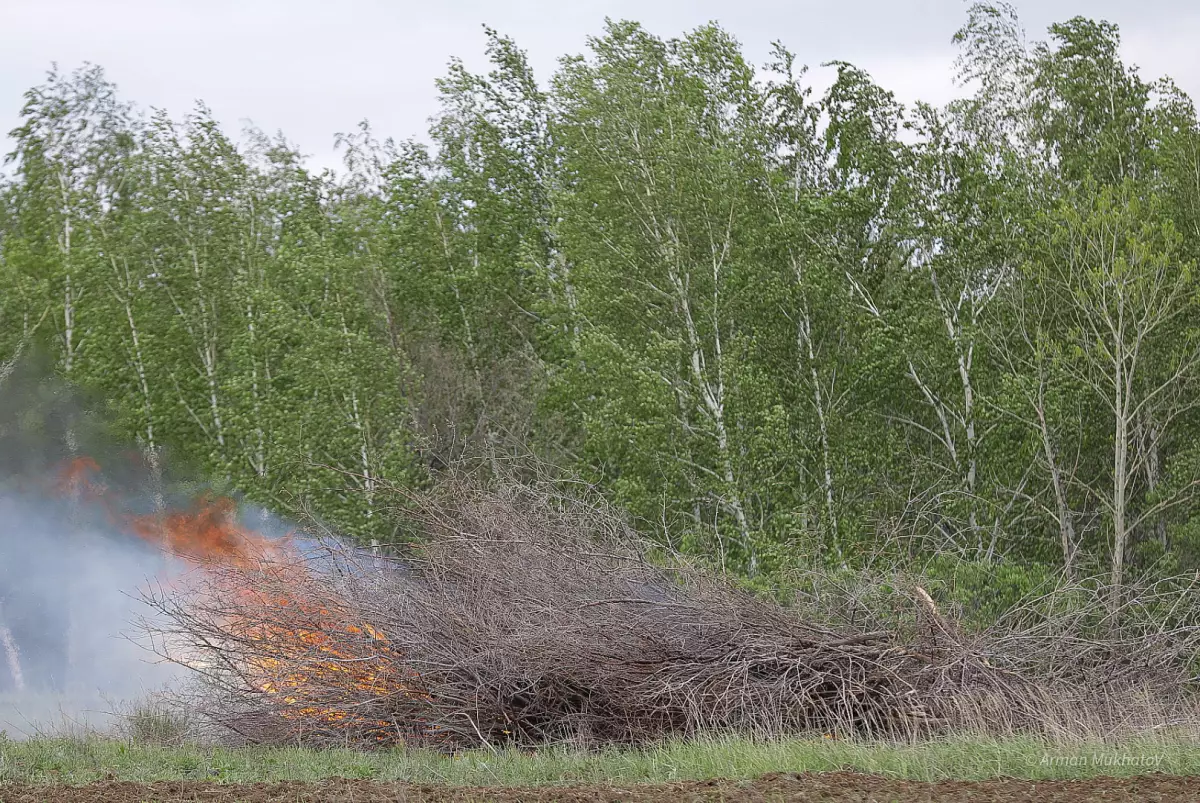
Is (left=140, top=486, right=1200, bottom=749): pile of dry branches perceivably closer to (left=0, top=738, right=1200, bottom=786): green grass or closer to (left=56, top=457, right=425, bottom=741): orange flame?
(left=56, top=457, right=425, bottom=741): orange flame

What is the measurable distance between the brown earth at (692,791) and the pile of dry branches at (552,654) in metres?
2.83

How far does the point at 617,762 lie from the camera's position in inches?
424

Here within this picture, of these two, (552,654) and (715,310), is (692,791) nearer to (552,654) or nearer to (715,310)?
(552,654)

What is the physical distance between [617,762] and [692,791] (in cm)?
217

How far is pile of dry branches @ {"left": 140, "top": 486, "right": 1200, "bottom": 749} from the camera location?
1220 centimetres

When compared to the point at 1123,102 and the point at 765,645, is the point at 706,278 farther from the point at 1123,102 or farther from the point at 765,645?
the point at 765,645

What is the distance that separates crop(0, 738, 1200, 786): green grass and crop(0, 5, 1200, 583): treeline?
6.96m

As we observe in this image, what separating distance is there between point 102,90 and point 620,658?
2320 centimetres

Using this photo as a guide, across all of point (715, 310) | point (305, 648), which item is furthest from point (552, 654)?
point (715, 310)

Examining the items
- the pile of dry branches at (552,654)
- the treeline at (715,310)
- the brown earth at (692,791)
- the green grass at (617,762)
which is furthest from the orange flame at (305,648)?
the treeline at (715,310)

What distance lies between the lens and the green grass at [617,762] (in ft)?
29.9

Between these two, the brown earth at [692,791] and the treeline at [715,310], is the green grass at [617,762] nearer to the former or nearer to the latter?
the brown earth at [692,791]

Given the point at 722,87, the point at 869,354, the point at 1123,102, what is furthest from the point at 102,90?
the point at 1123,102

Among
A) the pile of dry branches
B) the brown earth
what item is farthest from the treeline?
the brown earth
